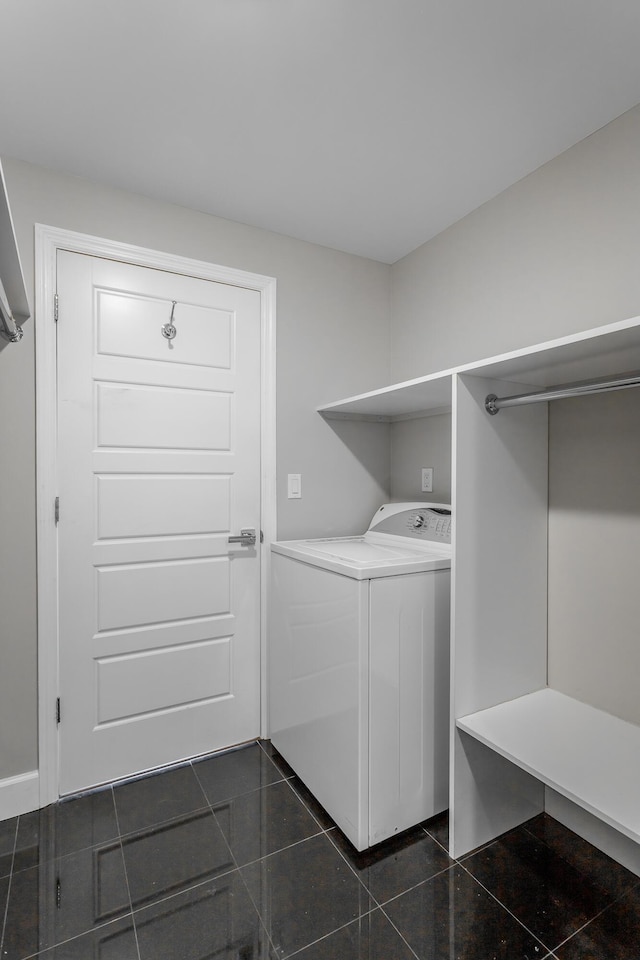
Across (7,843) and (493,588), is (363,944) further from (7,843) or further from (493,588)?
(7,843)

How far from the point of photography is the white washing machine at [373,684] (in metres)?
1.63

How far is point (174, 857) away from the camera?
1.62m

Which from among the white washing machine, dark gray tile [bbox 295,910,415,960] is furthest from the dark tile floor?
the white washing machine

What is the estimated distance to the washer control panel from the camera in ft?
6.75

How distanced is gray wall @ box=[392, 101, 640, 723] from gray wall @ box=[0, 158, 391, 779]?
2.38 feet

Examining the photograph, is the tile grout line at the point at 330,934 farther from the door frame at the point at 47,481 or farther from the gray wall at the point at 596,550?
the door frame at the point at 47,481

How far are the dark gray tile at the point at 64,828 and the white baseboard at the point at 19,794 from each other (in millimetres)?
33

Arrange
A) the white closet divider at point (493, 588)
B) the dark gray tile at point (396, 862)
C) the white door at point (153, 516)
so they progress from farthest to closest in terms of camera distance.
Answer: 1. the white door at point (153, 516)
2. the white closet divider at point (493, 588)
3. the dark gray tile at point (396, 862)

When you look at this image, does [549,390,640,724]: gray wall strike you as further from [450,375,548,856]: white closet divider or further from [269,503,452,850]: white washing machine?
[269,503,452,850]: white washing machine

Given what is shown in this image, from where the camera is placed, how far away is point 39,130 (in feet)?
5.54

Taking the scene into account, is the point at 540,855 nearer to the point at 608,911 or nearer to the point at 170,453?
the point at 608,911

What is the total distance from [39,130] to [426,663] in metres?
2.29

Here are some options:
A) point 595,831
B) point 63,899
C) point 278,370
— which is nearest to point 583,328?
point 278,370

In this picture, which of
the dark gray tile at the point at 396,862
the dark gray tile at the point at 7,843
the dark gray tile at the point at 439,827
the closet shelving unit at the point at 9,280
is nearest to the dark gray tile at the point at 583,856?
the dark gray tile at the point at 439,827
